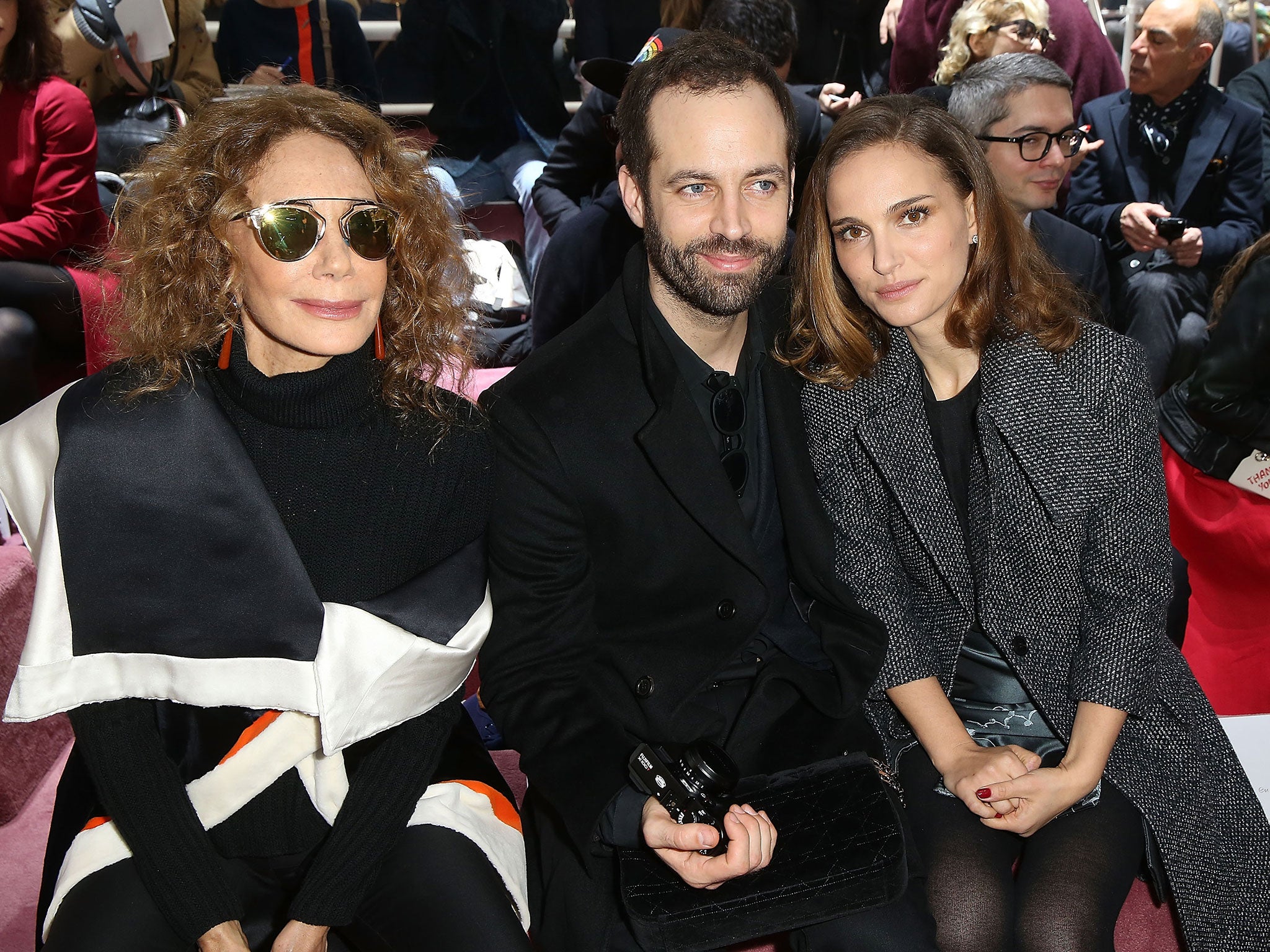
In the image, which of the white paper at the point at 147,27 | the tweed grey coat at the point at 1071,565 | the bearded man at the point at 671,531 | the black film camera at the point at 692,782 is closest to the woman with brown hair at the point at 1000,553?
the tweed grey coat at the point at 1071,565

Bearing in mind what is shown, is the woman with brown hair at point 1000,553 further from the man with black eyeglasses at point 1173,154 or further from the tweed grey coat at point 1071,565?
the man with black eyeglasses at point 1173,154

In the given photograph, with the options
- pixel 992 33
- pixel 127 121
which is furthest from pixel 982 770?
pixel 127 121

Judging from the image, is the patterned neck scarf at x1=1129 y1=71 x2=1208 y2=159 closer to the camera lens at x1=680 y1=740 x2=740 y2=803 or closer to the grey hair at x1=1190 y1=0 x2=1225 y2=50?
the grey hair at x1=1190 y1=0 x2=1225 y2=50

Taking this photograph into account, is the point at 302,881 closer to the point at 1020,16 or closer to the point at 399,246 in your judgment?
the point at 399,246

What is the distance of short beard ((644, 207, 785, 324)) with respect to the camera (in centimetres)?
202

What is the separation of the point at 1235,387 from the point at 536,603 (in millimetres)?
2145

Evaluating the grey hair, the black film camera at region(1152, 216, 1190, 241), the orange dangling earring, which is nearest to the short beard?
the orange dangling earring

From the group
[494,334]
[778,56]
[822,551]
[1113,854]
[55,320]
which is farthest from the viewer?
[494,334]

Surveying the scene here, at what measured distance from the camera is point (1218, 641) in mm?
3146

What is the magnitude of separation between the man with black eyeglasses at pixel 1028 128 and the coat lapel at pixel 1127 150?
1.17 meters

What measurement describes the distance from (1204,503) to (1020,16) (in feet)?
7.06

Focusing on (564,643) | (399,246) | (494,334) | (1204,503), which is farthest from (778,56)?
(564,643)

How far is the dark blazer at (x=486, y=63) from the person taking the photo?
15.8 ft

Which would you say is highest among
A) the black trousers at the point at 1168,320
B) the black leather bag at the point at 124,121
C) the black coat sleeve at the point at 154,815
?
the black leather bag at the point at 124,121
